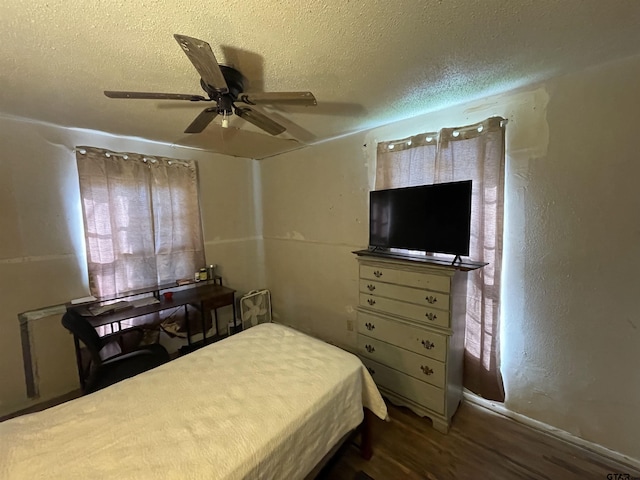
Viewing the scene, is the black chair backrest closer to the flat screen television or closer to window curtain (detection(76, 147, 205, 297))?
window curtain (detection(76, 147, 205, 297))

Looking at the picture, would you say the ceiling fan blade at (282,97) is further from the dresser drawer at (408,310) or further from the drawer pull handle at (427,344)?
the drawer pull handle at (427,344)

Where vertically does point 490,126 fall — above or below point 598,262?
above

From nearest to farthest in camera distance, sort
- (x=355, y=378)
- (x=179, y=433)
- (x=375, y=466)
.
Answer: (x=179, y=433) → (x=355, y=378) → (x=375, y=466)

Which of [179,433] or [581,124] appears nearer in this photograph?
[179,433]

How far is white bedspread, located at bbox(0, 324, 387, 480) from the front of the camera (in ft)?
3.10

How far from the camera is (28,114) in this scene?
1.99m

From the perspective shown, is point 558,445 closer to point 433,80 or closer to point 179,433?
point 179,433

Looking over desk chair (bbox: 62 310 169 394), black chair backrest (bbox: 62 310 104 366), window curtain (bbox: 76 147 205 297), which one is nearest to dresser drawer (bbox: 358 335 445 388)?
desk chair (bbox: 62 310 169 394)

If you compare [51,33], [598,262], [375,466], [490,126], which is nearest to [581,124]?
[490,126]

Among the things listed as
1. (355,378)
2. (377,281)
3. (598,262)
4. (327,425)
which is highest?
(598,262)

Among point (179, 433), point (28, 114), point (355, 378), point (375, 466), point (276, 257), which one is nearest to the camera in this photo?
point (179, 433)

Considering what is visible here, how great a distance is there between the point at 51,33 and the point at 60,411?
1.72 metres

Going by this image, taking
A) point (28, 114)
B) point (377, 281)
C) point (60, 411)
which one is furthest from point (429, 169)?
point (28, 114)

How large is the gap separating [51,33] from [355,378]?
7.28 ft
